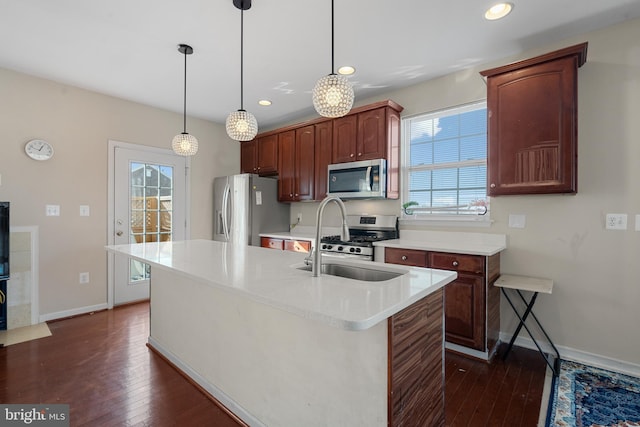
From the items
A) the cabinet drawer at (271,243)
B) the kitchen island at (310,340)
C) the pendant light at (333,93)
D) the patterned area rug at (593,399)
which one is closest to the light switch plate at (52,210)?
the kitchen island at (310,340)

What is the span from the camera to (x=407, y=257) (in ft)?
9.05

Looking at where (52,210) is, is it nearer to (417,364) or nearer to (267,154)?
(267,154)

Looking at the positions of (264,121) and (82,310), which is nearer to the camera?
(82,310)

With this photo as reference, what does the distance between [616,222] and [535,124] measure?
0.94 metres

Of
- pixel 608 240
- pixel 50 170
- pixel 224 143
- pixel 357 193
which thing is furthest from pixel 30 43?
pixel 608 240

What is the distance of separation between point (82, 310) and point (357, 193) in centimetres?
339

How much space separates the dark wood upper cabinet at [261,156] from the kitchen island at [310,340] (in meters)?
2.56

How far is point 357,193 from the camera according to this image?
337cm

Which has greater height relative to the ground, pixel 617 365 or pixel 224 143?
pixel 224 143

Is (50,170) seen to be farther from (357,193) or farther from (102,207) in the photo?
(357,193)

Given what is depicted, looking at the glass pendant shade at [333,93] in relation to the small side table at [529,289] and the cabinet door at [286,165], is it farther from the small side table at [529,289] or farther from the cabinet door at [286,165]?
the cabinet door at [286,165]

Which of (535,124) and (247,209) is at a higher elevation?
(535,124)

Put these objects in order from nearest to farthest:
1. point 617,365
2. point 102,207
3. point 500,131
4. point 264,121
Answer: point 617,365
point 500,131
point 102,207
point 264,121

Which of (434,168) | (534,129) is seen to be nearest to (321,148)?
(434,168)
